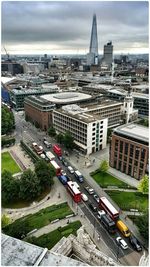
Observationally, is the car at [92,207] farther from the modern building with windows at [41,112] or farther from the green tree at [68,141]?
the modern building with windows at [41,112]

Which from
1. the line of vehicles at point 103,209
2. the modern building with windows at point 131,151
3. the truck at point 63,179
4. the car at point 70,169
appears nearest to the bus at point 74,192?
the line of vehicles at point 103,209

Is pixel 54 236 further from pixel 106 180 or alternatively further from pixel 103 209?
pixel 106 180

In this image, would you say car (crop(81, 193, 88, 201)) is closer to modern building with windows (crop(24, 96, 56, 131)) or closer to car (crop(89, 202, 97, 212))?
car (crop(89, 202, 97, 212))

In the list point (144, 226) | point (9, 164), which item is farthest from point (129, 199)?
point (9, 164)

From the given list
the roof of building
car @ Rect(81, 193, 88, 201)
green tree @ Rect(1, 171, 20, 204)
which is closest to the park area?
car @ Rect(81, 193, 88, 201)

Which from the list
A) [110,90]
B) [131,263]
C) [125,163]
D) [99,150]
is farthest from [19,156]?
[110,90]

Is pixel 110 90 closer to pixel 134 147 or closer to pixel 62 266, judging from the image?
pixel 134 147
